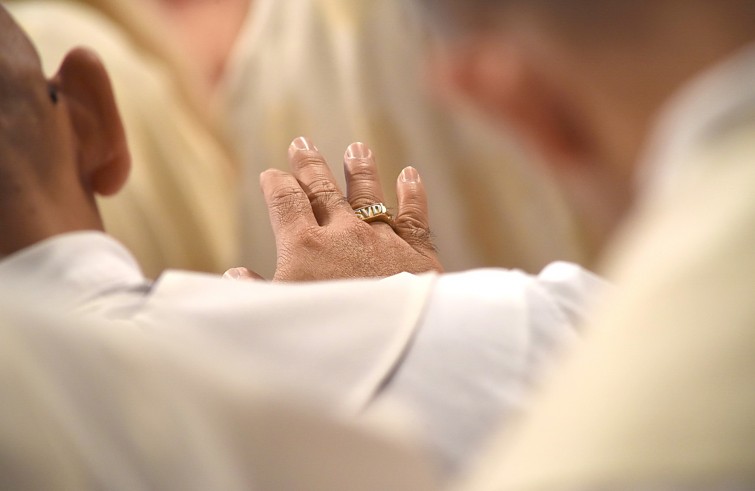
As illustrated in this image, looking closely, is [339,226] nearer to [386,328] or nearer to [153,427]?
[386,328]

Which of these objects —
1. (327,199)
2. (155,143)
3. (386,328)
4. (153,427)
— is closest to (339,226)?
(327,199)

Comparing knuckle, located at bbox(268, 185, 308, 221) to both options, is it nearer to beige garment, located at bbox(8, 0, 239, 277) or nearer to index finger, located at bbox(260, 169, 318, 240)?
index finger, located at bbox(260, 169, 318, 240)

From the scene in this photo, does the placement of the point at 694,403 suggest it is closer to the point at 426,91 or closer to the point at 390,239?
the point at 390,239

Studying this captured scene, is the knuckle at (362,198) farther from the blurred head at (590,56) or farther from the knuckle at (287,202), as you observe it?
the blurred head at (590,56)

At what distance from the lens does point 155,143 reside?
0.96 metres

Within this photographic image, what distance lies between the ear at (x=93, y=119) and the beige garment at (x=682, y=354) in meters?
0.42

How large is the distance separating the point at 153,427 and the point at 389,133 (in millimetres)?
430

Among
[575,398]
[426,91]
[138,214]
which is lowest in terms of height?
[138,214]

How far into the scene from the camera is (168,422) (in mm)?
335

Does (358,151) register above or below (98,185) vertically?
above

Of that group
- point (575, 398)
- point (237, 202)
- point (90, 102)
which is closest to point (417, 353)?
point (575, 398)

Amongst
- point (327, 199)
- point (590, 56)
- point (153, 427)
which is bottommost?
point (153, 427)

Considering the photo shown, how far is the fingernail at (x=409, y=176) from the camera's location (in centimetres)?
63

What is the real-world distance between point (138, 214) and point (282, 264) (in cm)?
35
